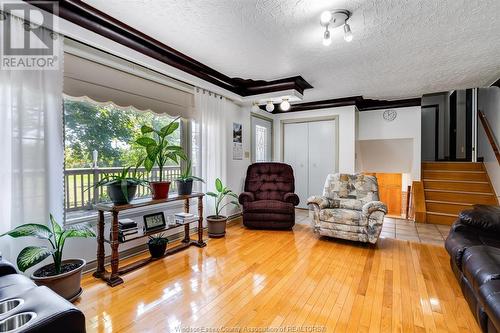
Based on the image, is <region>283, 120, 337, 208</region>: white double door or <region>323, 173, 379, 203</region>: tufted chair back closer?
<region>323, 173, 379, 203</region>: tufted chair back

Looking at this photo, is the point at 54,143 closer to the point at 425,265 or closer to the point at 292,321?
the point at 292,321

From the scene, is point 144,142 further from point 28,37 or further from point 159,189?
point 28,37

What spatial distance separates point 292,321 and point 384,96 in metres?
4.40

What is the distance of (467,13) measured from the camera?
1963 millimetres

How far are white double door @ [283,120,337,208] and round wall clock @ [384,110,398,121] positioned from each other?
112 cm

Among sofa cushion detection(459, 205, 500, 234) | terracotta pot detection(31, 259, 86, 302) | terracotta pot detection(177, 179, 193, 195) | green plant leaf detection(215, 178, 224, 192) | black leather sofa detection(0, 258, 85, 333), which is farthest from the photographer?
green plant leaf detection(215, 178, 224, 192)

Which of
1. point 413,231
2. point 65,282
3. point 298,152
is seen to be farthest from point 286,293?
point 298,152

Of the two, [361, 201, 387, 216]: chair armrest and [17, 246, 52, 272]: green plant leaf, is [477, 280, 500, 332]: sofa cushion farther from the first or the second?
[17, 246, 52, 272]: green plant leaf

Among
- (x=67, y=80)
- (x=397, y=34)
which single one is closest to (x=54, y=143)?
(x=67, y=80)

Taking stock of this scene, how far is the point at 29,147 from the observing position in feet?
6.35

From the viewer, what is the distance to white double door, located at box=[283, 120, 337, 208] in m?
5.04

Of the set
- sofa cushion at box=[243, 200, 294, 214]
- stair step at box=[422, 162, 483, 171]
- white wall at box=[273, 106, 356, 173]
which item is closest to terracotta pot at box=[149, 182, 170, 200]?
sofa cushion at box=[243, 200, 294, 214]

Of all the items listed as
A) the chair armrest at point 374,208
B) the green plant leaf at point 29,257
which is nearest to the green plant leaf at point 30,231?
the green plant leaf at point 29,257

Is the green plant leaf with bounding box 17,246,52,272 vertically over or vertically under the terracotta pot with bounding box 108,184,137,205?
under
